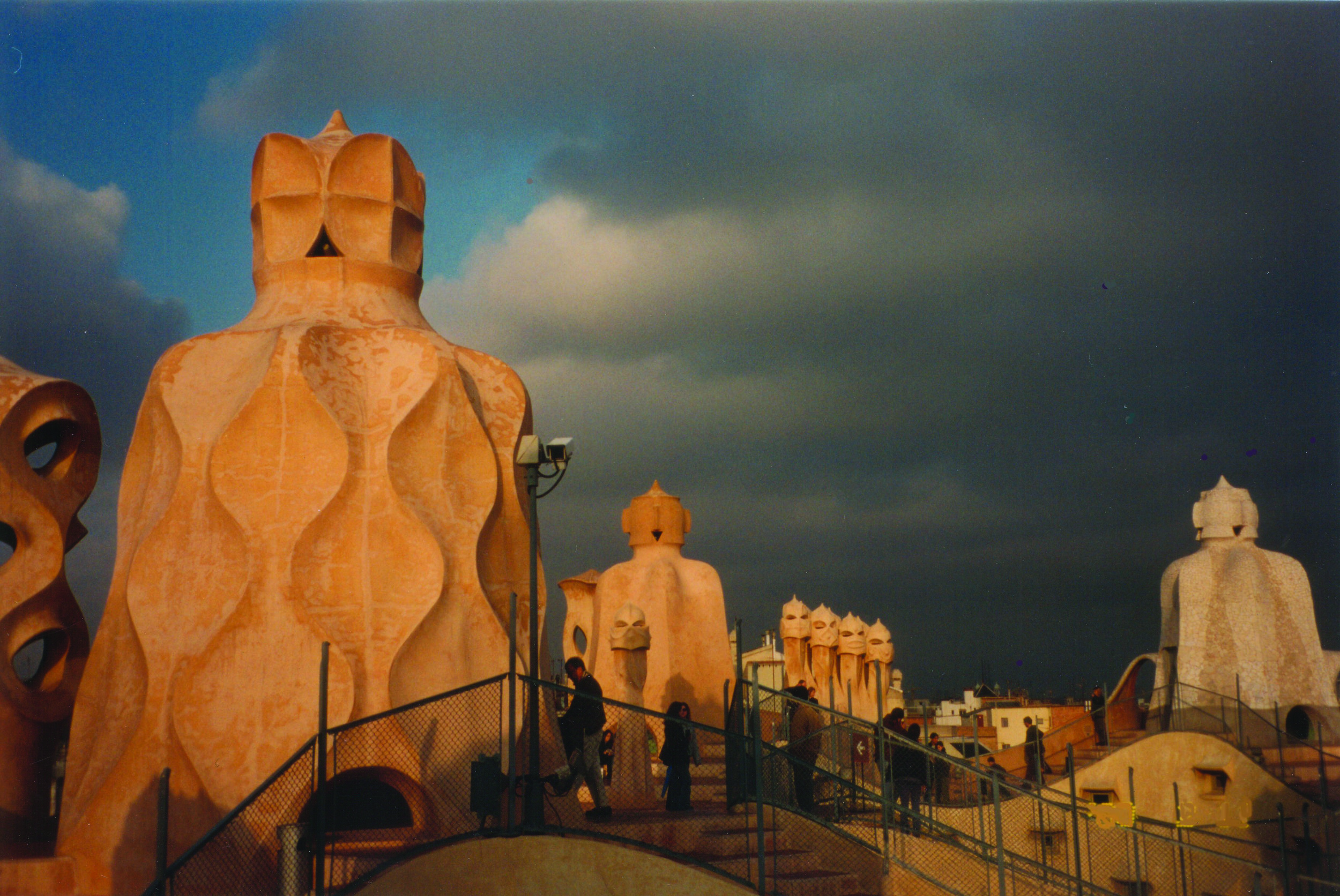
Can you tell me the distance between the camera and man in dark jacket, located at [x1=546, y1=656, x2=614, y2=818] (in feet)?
35.4

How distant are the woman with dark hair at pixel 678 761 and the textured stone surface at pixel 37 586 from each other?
657 centimetres

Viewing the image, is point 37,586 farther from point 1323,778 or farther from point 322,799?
point 1323,778

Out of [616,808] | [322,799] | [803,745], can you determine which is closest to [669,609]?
[803,745]

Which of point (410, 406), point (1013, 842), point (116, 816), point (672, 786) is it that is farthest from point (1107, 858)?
point (116, 816)

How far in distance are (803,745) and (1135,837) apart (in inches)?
150

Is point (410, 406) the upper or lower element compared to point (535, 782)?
upper

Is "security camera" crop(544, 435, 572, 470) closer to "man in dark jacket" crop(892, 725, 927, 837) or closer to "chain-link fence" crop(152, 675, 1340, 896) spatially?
"chain-link fence" crop(152, 675, 1340, 896)

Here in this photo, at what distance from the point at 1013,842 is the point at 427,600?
36.1 ft

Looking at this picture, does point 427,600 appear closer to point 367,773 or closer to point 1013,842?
point 367,773

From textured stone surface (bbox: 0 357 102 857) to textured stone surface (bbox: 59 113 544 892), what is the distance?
3.38 feet

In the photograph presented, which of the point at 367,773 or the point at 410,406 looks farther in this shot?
the point at 410,406

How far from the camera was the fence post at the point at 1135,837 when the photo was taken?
517 inches

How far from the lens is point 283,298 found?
46.5ft

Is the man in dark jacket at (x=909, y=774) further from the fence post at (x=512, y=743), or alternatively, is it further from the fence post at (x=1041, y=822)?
the fence post at (x=512, y=743)
